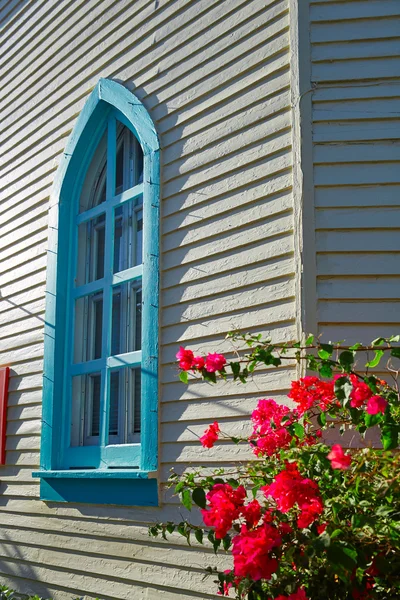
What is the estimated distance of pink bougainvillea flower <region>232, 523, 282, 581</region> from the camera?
8.68ft

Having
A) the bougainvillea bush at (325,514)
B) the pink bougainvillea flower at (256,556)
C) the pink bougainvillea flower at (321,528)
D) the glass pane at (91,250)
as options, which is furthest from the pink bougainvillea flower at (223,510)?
the glass pane at (91,250)

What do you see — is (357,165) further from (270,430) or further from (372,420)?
(372,420)

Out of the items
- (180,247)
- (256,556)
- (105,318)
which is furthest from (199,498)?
(105,318)

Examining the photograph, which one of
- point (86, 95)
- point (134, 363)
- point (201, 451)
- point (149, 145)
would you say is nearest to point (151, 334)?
point (134, 363)

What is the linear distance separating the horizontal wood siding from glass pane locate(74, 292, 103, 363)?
14.8 inches

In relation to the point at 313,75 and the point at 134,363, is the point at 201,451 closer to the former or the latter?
the point at 134,363

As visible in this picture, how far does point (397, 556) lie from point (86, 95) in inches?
173

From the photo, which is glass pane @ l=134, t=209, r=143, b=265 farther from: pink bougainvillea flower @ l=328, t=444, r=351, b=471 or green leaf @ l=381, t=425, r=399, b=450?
pink bougainvillea flower @ l=328, t=444, r=351, b=471

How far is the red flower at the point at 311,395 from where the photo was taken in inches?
130

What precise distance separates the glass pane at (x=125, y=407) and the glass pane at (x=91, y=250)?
89 centimetres

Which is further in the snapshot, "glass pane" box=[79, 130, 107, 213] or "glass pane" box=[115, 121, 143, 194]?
"glass pane" box=[79, 130, 107, 213]

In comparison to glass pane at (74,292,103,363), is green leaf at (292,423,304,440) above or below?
below

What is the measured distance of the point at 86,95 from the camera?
233 inches

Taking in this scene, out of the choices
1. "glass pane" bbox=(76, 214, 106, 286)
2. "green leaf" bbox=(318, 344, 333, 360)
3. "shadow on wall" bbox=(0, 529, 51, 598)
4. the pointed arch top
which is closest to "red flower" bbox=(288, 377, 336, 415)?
"green leaf" bbox=(318, 344, 333, 360)
